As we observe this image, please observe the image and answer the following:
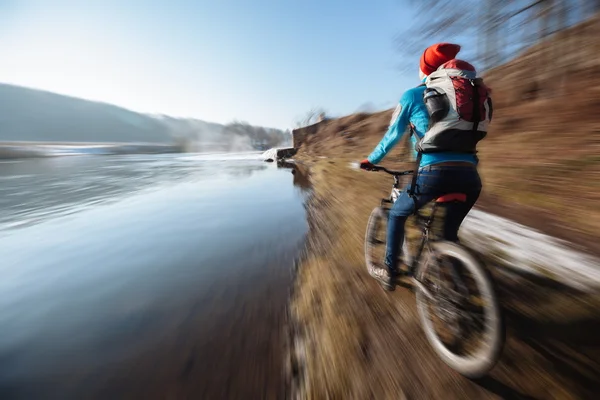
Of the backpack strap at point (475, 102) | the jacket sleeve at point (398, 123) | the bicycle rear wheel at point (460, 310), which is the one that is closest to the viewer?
the bicycle rear wheel at point (460, 310)

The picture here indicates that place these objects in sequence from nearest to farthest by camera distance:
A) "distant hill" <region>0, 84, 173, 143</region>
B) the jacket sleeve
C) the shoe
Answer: the jacket sleeve, the shoe, "distant hill" <region>0, 84, 173, 143</region>

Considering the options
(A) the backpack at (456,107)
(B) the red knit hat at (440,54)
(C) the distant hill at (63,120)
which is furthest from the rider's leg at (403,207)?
(C) the distant hill at (63,120)

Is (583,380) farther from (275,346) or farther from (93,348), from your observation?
(93,348)

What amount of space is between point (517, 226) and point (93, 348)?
6.44 metres

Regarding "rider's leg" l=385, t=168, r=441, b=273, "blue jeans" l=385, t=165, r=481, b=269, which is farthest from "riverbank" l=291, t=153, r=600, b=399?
"blue jeans" l=385, t=165, r=481, b=269

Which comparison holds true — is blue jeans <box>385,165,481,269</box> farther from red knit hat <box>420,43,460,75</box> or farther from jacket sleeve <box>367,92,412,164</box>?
red knit hat <box>420,43,460,75</box>

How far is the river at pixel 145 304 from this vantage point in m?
2.86

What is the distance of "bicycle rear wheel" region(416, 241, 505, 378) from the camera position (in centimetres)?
171

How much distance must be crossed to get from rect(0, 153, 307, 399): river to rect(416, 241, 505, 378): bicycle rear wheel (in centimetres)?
164

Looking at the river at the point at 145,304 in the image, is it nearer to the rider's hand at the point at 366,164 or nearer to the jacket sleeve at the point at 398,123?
the rider's hand at the point at 366,164

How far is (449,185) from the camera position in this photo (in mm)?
2125

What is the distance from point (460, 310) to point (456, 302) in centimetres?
6

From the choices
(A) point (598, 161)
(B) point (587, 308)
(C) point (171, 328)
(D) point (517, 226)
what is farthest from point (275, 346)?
(A) point (598, 161)

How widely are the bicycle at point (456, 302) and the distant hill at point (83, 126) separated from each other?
11219cm
